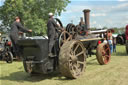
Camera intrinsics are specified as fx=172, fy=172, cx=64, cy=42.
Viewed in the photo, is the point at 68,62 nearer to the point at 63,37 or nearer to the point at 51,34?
the point at 51,34

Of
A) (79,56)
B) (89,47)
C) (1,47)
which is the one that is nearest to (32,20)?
(1,47)

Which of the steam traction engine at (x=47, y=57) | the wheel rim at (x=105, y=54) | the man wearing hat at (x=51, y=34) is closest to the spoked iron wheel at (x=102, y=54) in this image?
the wheel rim at (x=105, y=54)

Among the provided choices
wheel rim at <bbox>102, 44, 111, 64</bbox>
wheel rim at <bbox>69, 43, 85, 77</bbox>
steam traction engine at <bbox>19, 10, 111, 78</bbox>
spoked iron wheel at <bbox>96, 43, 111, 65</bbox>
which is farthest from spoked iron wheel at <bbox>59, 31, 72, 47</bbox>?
wheel rim at <bbox>102, 44, 111, 64</bbox>

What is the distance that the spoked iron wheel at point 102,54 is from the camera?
6.50m

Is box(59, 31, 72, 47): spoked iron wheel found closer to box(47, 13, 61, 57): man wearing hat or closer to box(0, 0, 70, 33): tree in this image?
box(47, 13, 61, 57): man wearing hat

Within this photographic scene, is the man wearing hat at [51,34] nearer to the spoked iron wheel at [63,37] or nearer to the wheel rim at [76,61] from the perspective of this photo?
the spoked iron wheel at [63,37]

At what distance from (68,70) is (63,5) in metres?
22.5

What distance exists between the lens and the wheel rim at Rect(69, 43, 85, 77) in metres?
4.71

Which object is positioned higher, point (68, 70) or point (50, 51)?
point (50, 51)

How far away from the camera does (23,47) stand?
469cm

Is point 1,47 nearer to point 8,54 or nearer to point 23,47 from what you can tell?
point 8,54

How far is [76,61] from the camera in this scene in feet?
16.2

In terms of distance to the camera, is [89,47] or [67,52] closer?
[67,52]

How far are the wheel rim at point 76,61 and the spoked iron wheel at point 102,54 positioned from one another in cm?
135
